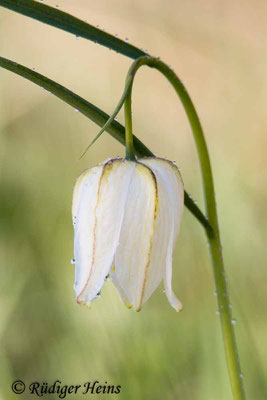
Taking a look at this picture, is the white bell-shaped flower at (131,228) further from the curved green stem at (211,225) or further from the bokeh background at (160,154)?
the bokeh background at (160,154)

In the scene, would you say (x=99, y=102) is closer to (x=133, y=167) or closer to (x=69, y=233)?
(x=69, y=233)

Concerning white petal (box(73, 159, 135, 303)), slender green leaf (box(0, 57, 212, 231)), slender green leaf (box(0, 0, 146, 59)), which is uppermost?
slender green leaf (box(0, 0, 146, 59))

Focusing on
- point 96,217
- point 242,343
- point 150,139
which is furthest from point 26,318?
point 96,217

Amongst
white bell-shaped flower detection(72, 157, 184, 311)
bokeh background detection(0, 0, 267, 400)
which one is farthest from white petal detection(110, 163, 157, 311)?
bokeh background detection(0, 0, 267, 400)

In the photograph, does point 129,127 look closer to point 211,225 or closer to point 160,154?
point 211,225

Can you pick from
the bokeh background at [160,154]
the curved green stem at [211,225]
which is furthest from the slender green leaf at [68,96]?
the bokeh background at [160,154]

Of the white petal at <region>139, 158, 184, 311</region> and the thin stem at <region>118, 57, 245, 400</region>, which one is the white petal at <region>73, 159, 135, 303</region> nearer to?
the white petal at <region>139, 158, 184, 311</region>
